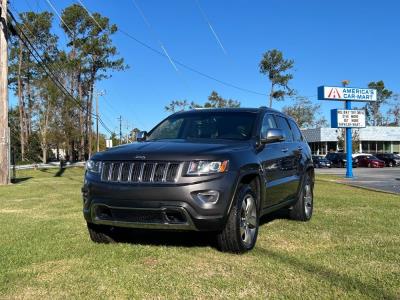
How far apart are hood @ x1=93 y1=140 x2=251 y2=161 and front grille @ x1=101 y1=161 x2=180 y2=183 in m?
0.06

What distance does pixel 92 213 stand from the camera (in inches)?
225

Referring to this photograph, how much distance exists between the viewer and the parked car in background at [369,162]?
169 feet

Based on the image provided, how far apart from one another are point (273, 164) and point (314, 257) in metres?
1.60

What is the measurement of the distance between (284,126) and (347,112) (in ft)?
75.0

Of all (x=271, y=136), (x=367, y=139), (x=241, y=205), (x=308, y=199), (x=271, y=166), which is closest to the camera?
(x=241, y=205)

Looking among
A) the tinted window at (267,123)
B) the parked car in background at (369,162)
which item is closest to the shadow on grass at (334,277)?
the tinted window at (267,123)

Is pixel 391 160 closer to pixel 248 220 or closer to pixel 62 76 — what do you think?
pixel 62 76

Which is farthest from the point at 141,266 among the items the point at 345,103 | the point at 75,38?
the point at 75,38

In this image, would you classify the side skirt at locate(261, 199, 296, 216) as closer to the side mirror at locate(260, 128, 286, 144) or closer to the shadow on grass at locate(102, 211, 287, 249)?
the shadow on grass at locate(102, 211, 287, 249)

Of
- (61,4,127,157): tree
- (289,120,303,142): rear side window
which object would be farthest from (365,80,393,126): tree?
(289,120,303,142): rear side window

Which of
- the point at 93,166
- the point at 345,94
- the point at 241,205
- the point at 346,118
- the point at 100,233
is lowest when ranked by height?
the point at 100,233

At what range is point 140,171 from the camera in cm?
542

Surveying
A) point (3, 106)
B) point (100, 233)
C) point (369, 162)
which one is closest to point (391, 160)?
point (369, 162)

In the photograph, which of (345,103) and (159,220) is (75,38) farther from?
(159,220)
